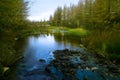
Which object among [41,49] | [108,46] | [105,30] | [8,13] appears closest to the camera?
[108,46]

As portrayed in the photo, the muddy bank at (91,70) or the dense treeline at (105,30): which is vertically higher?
the dense treeline at (105,30)

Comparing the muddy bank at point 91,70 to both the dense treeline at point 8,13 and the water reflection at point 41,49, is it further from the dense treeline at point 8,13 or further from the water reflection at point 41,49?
the dense treeline at point 8,13

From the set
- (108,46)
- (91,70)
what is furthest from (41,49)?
(91,70)

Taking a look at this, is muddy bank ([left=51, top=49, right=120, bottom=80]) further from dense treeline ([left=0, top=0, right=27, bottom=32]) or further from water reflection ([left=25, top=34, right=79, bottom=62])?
dense treeline ([left=0, top=0, right=27, bottom=32])

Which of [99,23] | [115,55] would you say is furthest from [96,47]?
[99,23]

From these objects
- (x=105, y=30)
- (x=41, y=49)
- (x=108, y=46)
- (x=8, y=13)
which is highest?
(x=8, y=13)

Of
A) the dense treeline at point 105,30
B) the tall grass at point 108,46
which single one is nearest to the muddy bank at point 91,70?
the tall grass at point 108,46

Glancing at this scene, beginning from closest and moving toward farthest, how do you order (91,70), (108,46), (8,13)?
(91,70) → (108,46) → (8,13)

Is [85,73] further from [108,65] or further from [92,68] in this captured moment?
[108,65]

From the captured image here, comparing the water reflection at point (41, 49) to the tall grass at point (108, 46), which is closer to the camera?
the tall grass at point (108, 46)

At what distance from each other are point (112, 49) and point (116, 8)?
1588cm

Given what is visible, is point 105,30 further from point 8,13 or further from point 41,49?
point 8,13

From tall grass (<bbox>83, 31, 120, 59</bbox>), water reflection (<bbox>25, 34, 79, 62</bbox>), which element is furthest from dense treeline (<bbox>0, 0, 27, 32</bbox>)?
tall grass (<bbox>83, 31, 120, 59</bbox>)

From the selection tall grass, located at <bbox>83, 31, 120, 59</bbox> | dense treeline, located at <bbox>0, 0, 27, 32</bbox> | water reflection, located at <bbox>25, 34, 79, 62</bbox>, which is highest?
dense treeline, located at <bbox>0, 0, 27, 32</bbox>
